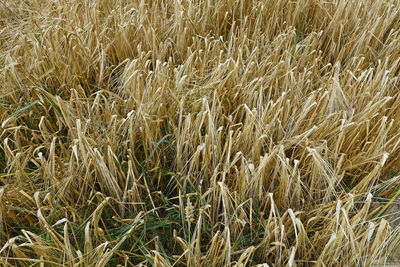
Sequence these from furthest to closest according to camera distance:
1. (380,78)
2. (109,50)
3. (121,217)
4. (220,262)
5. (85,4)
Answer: (85,4)
(109,50)
(380,78)
(121,217)
(220,262)

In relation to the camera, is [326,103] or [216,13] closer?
[326,103]

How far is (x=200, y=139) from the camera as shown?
1.20 metres

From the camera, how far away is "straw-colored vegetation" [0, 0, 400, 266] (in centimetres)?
103

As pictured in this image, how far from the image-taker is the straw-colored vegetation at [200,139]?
103cm

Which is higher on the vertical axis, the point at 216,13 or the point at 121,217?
the point at 216,13

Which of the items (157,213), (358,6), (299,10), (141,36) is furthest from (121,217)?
(358,6)

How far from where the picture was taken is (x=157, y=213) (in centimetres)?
116

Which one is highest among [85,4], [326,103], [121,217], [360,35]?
[85,4]

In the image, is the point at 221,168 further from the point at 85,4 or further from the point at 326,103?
the point at 85,4

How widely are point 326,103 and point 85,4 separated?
122cm

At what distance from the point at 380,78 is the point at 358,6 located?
0.57 m

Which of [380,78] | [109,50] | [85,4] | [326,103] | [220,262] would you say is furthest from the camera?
[85,4]

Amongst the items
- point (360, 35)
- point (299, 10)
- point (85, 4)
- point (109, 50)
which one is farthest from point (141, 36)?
point (360, 35)

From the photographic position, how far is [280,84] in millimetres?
1499
